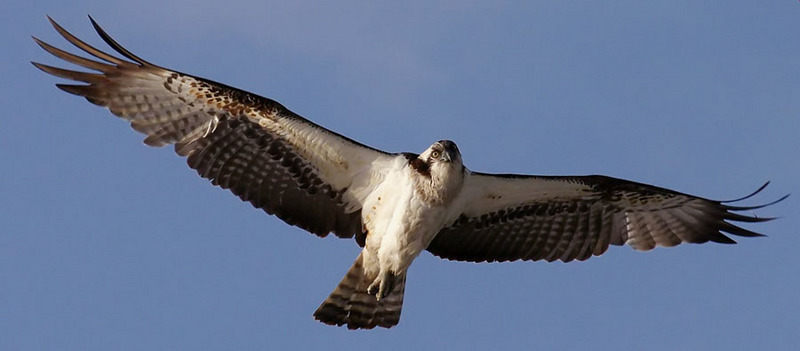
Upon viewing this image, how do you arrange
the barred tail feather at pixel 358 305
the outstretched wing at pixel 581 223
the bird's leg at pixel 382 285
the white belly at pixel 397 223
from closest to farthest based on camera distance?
the white belly at pixel 397 223 → the bird's leg at pixel 382 285 → the barred tail feather at pixel 358 305 → the outstretched wing at pixel 581 223

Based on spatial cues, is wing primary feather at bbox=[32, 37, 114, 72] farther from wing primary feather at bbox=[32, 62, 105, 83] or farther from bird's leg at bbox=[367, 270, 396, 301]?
bird's leg at bbox=[367, 270, 396, 301]

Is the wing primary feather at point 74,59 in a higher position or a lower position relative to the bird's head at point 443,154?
higher

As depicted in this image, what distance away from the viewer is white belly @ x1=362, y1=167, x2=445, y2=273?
14.2 m

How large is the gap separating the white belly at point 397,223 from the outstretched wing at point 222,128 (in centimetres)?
23

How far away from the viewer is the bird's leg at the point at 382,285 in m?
14.5

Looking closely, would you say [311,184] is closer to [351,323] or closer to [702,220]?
[351,323]

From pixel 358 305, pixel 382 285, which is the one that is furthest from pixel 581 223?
pixel 358 305

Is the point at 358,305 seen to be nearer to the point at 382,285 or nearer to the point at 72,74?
the point at 382,285

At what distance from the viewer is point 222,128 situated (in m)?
14.4

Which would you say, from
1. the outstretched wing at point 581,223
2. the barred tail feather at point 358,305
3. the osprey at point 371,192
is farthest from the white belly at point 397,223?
the outstretched wing at point 581,223

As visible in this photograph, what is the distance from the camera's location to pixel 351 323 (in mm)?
14672

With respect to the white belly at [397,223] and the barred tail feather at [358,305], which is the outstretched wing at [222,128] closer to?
the white belly at [397,223]

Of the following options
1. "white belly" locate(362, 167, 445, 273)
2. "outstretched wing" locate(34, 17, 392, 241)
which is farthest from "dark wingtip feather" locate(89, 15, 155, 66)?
"white belly" locate(362, 167, 445, 273)

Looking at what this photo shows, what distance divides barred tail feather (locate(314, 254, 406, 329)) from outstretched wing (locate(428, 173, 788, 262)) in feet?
2.83
